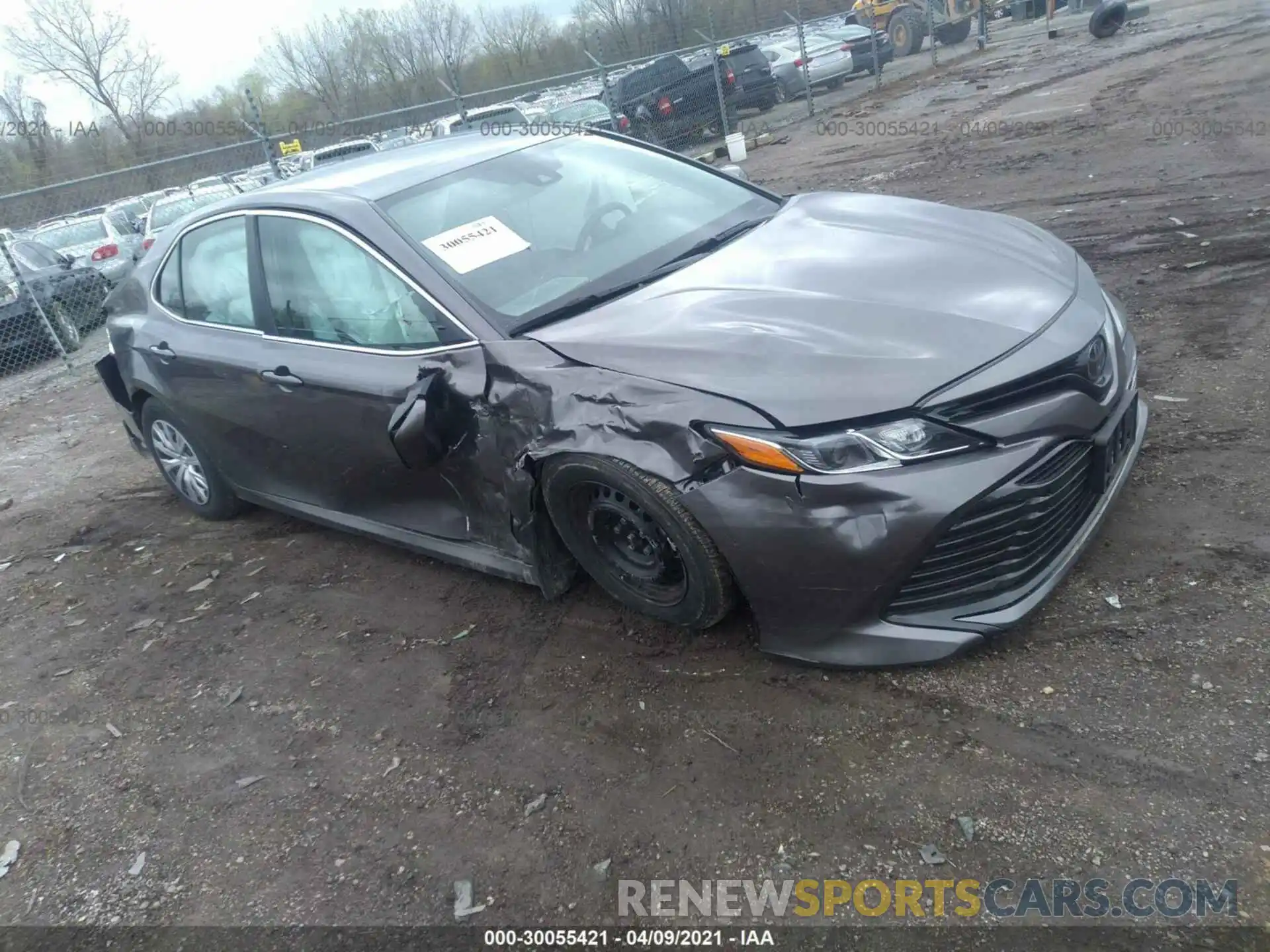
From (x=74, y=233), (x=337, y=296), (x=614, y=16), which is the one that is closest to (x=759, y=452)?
(x=337, y=296)

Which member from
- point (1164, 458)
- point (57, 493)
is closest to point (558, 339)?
point (1164, 458)

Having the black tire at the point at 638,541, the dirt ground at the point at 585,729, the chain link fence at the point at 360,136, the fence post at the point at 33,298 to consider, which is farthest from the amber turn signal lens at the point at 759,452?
the fence post at the point at 33,298

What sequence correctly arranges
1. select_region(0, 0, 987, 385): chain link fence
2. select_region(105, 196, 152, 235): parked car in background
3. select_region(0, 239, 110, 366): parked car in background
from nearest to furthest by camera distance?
1. select_region(0, 239, 110, 366): parked car in background
2. select_region(0, 0, 987, 385): chain link fence
3. select_region(105, 196, 152, 235): parked car in background

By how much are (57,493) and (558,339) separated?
5055mm

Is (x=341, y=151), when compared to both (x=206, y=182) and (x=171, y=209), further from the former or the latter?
(x=171, y=209)

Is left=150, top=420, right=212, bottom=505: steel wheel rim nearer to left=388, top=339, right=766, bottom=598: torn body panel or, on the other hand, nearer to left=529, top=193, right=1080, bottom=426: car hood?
left=388, top=339, right=766, bottom=598: torn body panel

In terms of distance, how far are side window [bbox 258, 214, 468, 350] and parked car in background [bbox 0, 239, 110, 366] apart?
7205 mm

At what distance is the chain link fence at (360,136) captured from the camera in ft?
36.1

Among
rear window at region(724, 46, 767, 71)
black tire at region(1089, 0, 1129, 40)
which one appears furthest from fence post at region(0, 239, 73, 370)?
black tire at region(1089, 0, 1129, 40)

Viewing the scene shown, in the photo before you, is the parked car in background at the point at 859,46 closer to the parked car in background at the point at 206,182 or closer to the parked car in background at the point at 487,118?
the parked car in background at the point at 487,118

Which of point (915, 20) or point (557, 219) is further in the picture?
point (915, 20)

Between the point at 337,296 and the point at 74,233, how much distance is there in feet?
39.9

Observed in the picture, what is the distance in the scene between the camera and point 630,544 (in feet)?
10.4

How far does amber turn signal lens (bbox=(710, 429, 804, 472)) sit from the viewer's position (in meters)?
2.60
